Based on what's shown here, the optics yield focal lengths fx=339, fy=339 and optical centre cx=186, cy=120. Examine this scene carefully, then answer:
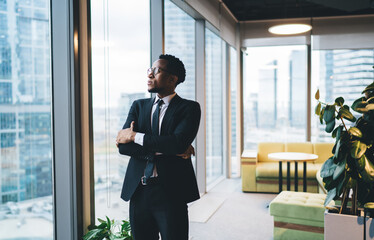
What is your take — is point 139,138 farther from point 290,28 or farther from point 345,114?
point 290,28

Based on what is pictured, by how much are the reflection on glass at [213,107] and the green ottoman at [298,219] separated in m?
2.38

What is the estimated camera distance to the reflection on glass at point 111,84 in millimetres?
2795

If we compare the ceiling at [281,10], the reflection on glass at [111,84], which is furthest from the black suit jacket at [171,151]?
the ceiling at [281,10]

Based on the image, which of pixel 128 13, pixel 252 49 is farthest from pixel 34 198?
pixel 252 49

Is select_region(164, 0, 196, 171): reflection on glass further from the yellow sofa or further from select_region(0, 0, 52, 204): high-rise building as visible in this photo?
select_region(0, 0, 52, 204): high-rise building

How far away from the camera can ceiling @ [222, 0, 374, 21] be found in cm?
659

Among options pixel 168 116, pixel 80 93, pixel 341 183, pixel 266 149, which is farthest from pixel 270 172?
pixel 168 116

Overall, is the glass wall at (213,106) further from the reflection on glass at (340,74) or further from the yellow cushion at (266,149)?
the reflection on glass at (340,74)

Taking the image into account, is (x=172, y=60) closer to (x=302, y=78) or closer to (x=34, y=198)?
(x=34, y=198)

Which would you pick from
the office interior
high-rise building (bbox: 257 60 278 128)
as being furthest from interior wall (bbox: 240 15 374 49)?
the office interior

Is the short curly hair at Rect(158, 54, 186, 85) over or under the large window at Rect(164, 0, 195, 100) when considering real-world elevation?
under

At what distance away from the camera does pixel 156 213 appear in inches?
70.1

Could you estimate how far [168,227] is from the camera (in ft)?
5.80

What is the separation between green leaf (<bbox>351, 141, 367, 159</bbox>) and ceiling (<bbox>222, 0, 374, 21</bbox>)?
457 centimetres
